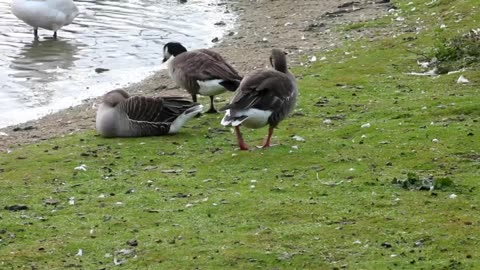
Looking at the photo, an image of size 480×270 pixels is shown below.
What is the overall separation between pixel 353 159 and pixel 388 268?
364 centimetres

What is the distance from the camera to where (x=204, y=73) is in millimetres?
13758

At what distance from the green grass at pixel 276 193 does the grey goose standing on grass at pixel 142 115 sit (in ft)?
0.75

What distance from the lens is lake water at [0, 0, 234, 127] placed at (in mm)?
18234

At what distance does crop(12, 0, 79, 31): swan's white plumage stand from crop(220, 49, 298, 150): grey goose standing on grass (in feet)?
45.9

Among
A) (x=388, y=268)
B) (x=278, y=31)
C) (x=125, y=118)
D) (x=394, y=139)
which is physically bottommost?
(x=278, y=31)

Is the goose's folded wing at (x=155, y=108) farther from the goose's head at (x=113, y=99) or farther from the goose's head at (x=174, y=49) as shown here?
the goose's head at (x=174, y=49)

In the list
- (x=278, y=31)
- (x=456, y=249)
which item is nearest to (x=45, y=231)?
(x=456, y=249)

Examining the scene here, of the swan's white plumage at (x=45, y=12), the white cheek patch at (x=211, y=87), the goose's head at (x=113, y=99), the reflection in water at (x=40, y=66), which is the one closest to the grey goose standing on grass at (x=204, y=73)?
the white cheek patch at (x=211, y=87)

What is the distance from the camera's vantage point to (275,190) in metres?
9.52

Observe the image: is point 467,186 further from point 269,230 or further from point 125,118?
point 125,118

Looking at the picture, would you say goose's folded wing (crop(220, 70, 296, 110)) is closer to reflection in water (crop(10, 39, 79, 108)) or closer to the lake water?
the lake water

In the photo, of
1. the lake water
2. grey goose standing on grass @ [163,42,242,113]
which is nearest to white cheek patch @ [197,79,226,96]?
grey goose standing on grass @ [163,42,242,113]

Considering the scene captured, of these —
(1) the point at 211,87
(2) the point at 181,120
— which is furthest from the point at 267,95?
(1) the point at 211,87

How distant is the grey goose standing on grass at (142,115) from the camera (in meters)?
12.9
